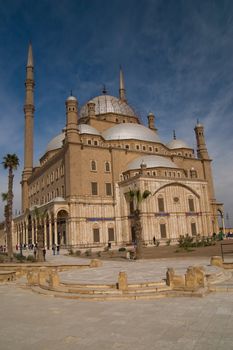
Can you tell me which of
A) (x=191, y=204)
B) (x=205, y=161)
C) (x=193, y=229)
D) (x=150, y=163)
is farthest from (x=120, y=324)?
(x=205, y=161)

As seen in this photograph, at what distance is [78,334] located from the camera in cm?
574

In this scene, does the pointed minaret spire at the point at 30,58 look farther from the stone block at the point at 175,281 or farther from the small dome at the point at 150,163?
the stone block at the point at 175,281

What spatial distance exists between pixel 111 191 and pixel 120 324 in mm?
34444

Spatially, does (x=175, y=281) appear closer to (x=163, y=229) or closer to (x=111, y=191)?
(x=163, y=229)

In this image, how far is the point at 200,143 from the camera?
5138cm

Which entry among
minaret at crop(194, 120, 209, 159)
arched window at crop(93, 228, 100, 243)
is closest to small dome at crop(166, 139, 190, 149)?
minaret at crop(194, 120, 209, 159)

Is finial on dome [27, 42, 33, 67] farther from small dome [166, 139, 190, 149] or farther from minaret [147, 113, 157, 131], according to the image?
small dome [166, 139, 190, 149]

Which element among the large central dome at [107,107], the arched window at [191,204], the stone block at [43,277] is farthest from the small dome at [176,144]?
the stone block at [43,277]

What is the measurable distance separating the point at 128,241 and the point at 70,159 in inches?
491

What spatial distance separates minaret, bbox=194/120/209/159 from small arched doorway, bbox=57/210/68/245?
25780 millimetres

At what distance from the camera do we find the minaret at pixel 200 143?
168 feet

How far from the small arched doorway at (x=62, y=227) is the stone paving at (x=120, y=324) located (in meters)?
29.0

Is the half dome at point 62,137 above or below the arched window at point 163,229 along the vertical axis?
above

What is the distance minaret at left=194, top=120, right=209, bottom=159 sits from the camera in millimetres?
51156
